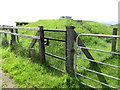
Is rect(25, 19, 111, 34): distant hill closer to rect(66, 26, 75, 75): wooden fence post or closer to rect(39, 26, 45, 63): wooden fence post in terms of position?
rect(39, 26, 45, 63): wooden fence post

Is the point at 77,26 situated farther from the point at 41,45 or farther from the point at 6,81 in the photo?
the point at 6,81

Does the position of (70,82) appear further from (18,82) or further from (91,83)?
(18,82)

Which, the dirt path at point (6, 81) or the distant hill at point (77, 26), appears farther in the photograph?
the distant hill at point (77, 26)

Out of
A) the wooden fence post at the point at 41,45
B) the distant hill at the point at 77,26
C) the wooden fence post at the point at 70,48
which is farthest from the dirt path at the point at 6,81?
the distant hill at the point at 77,26

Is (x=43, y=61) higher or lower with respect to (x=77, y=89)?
higher

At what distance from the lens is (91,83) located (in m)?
3.38

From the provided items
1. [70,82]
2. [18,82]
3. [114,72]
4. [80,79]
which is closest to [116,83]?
[114,72]

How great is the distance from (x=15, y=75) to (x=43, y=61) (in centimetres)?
111

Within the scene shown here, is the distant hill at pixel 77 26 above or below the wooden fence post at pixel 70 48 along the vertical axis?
above

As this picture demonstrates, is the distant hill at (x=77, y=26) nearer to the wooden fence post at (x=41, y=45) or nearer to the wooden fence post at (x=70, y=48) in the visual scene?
the wooden fence post at (x=41, y=45)

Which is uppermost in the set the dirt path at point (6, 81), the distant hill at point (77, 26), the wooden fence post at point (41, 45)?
the distant hill at point (77, 26)

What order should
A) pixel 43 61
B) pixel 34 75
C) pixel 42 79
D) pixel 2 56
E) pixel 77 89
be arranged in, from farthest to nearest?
pixel 2 56 → pixel 43 61 → pixel 34 75 → pixel 42 79 → pixel 77 89

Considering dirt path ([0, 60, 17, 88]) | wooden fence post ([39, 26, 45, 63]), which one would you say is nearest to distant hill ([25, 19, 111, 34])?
wooden fence post ([39, 26, 45, 63])

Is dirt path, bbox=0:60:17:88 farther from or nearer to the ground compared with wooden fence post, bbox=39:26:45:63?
nearer to the ground
